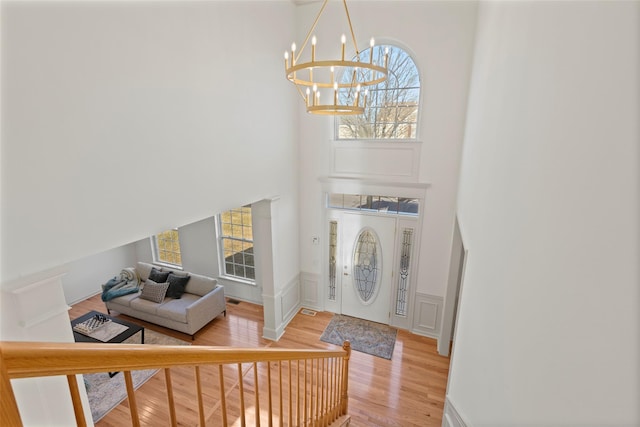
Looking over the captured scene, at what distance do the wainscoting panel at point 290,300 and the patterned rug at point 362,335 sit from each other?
727 millimetres

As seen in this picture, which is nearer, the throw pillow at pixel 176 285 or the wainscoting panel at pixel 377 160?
the wainscoting panel at pixel 377 160

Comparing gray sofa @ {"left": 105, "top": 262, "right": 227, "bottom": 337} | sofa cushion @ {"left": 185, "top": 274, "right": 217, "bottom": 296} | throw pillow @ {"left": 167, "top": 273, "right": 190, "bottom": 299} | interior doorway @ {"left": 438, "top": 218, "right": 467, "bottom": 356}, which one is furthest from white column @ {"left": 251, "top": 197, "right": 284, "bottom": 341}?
interior doorway @ {"left": 438, "top": 218, "right": 467, "bottom": 356}

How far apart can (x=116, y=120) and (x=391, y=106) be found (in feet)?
12.5

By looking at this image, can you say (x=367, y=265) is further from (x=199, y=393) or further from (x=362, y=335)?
(x=199, y=393)

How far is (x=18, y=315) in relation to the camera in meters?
1.89

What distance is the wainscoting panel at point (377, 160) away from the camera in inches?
185

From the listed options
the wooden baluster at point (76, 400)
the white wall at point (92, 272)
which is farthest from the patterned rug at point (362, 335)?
the white wall at point (92, 272)

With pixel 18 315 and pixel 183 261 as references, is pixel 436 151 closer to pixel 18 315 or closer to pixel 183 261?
Answer: pixel 18 315

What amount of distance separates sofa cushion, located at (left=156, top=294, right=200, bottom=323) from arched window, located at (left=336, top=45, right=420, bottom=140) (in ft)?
13.5

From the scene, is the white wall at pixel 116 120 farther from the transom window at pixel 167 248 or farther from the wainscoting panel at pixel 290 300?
the transom window at pixel 167 248

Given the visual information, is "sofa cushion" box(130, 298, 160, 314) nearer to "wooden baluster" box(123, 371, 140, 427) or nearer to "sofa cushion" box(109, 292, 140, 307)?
"sofa cushion" box(109, 292, 140, 307)

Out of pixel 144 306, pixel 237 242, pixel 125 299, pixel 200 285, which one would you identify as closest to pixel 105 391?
pixel 144 306

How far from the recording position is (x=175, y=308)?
17.9ft

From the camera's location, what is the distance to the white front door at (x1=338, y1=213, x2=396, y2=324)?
207 inches
